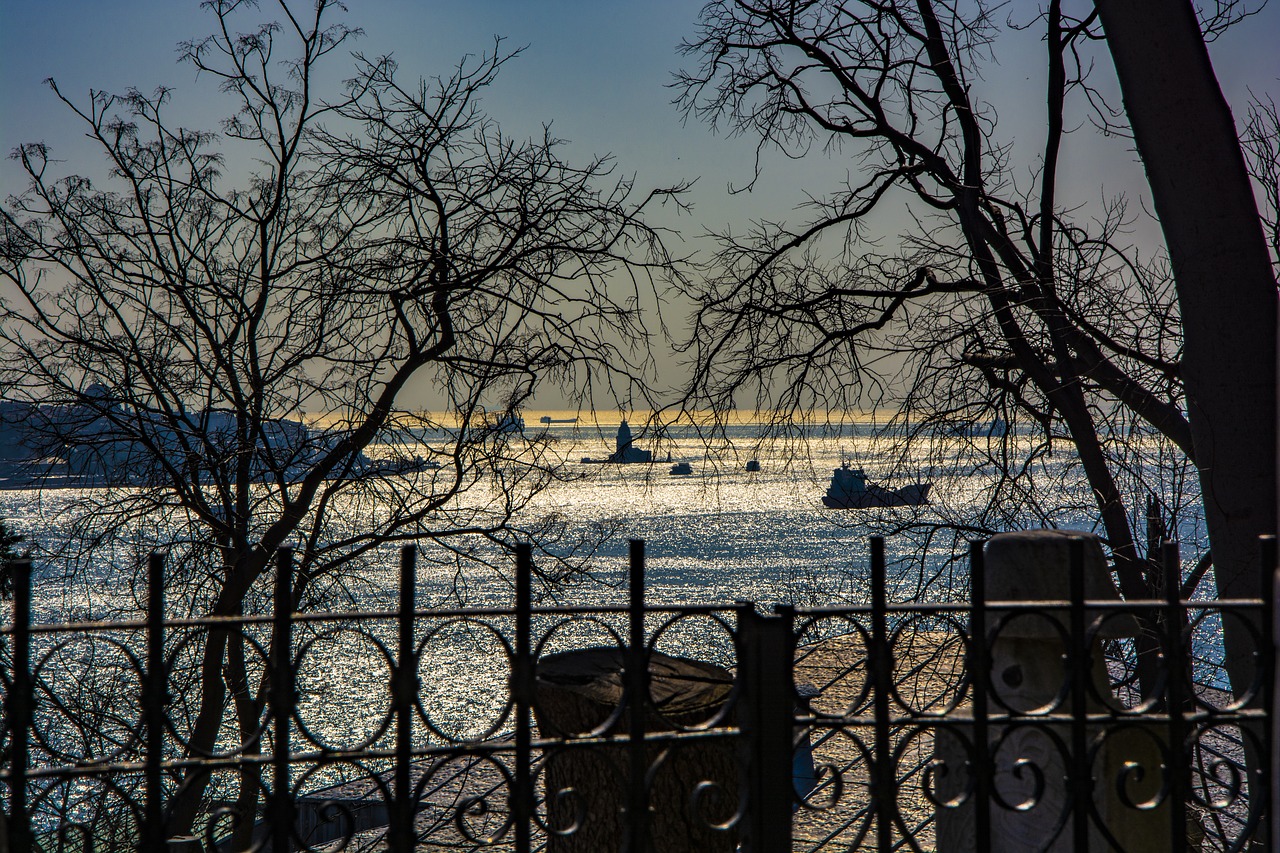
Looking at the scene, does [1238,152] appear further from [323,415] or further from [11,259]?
[11,259]

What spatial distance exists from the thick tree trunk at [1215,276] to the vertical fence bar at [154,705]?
3858 millimetres

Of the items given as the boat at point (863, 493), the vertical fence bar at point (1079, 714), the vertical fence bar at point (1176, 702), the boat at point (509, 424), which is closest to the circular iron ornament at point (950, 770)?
the vertical fence bar at point (1079, 714)

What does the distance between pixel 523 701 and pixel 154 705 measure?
793 millimetres

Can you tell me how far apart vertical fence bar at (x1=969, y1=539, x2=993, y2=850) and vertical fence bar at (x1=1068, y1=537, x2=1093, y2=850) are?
8.5 inches

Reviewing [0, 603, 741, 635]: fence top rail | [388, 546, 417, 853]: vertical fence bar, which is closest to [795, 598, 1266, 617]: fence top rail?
[0, 603, 741, 635]: fence top rail

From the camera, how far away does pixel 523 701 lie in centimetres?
217

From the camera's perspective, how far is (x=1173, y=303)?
210 inches

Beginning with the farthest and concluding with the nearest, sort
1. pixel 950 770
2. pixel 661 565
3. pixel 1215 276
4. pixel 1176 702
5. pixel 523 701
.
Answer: pixel 661 565 → pixel 1215 276 → pixel 950 770 → pixel 1176 702 → pixel 523 701

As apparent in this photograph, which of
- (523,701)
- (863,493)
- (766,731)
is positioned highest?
(863,493)

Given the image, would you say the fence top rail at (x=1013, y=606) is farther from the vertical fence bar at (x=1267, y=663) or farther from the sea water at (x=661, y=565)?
the sea water at (x=661, y=565)

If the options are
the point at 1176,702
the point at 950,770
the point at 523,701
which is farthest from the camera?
the point at 950,770

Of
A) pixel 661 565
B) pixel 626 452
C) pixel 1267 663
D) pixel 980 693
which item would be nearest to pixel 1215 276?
pixel 1267 663

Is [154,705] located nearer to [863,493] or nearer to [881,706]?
[881,706]

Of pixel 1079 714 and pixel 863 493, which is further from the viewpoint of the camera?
pixel 863 493
